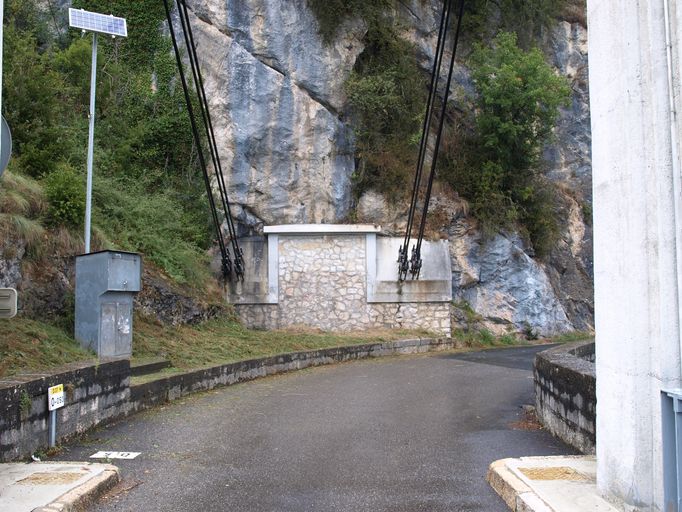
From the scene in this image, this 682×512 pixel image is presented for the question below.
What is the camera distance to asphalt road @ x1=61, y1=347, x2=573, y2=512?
18.9 ft

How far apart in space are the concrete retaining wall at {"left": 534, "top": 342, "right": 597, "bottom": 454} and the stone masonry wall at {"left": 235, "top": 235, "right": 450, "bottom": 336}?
459 inches

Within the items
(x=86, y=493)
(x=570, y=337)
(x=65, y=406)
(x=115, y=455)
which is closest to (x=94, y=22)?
(x=65, y=406)

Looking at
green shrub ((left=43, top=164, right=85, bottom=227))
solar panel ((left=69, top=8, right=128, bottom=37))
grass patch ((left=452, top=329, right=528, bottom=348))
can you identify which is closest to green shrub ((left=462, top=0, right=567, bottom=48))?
grass patch ((left=452, top=329, right=528, bottom=348))

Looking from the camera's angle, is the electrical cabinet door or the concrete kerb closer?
the concrete kerb

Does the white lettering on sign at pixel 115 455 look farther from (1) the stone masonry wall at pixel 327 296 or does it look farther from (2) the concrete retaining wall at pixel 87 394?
(1) the stone masonry wall at pixel 327 296

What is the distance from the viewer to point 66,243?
1309 centimetres

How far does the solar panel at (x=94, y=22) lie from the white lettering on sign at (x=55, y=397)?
9.74 metres

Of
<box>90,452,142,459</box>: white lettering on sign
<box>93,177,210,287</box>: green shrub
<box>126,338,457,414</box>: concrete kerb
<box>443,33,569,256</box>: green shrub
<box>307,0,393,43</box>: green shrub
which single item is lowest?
<box>90,452,142,459</box>: white lettering on sign

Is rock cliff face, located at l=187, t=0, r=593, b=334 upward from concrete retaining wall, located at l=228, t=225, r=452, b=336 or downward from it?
upward

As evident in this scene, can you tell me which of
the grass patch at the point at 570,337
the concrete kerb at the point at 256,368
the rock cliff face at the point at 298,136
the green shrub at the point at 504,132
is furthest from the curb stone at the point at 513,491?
the grass patch at the point at 570,337

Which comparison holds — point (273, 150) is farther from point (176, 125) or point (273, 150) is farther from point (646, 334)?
point (646, 334)

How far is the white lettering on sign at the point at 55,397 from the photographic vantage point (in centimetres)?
701

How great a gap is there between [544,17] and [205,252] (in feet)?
60.2

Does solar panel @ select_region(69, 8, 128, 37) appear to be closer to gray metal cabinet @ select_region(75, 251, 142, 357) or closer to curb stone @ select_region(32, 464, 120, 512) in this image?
gray metal cabinet @ select_region(75, 251, 142, 357)
